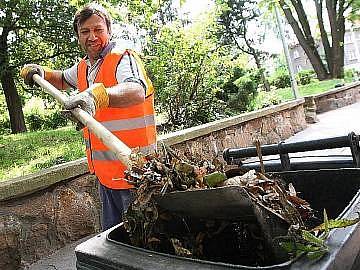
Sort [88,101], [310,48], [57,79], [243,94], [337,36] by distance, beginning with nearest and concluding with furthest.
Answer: [88,101] < [57,79] < [243,94] < [337,36] < [310,48]

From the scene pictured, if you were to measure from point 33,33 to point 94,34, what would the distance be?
11169mm

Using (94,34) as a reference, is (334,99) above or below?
below

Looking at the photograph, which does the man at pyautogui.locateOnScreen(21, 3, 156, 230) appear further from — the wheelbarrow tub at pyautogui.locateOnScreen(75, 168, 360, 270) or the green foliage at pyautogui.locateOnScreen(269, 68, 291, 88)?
the green foliage at pyautogui.locateOnScreen(269, 68, 291, 88)

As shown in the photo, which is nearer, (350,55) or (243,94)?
(243,94)

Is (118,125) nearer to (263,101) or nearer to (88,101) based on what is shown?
(88,101)

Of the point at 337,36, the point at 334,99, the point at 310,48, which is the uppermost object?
the point at 337,36

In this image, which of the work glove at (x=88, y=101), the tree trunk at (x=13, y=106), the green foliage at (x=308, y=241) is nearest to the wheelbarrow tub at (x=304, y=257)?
the green foliage at (x=308, y=241)

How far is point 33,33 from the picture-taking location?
497 inches

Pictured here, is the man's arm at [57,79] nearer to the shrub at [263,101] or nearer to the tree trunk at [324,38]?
the shrub at [263,101]

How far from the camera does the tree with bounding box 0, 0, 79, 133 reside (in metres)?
11.5

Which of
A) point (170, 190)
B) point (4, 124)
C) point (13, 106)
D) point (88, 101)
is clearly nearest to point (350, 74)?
point (13, 106)

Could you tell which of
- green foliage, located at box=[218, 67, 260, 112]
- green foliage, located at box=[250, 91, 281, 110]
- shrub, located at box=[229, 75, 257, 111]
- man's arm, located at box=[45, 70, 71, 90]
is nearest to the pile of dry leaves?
man's arm, located at box=[45, 70, 71, 90]

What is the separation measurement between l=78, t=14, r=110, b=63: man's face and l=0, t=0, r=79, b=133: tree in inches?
368

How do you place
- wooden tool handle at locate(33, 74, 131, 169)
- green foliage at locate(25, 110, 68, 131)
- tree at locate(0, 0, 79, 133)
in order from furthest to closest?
green foliage at locate(25, 110, 68, 131) < tree at locate(0, 0, 79, 133) < wooden tool handle at locate(33, 74, 131, 169)
